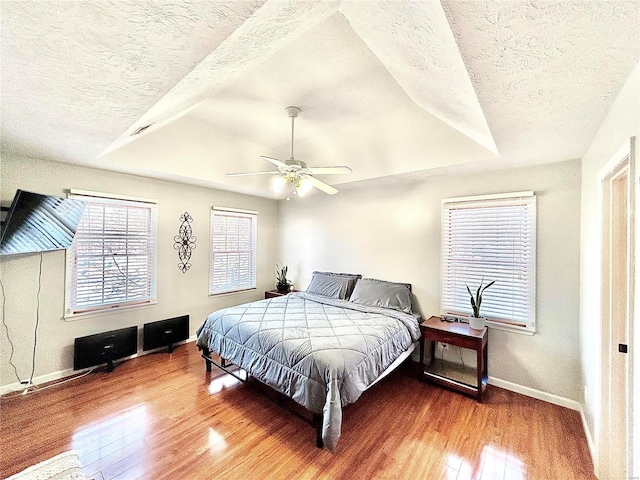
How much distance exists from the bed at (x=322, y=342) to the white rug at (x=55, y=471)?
4.19 ft

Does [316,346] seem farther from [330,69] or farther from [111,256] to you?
[111,256]

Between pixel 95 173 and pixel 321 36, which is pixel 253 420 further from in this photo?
pixel 95 173

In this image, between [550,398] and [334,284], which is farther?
[334,284]

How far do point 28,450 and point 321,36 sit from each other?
3.67 m

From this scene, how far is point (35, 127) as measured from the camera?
197 centimetres

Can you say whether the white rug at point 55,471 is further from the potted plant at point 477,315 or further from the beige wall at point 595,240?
the potted plant at point 477,315

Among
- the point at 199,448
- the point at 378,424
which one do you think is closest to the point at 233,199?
the point at 199,448

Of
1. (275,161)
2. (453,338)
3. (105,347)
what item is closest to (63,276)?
(105,347)

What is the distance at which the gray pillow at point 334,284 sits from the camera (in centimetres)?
396

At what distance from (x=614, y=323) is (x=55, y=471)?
316cm

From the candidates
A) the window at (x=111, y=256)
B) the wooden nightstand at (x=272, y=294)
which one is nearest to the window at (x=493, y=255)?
the wooden nightstand at (x=272, y=294)

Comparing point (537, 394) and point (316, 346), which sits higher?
point (316, 346)

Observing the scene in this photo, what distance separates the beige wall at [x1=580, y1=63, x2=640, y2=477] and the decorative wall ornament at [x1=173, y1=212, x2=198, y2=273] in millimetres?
4489

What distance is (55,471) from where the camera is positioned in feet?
3.77
